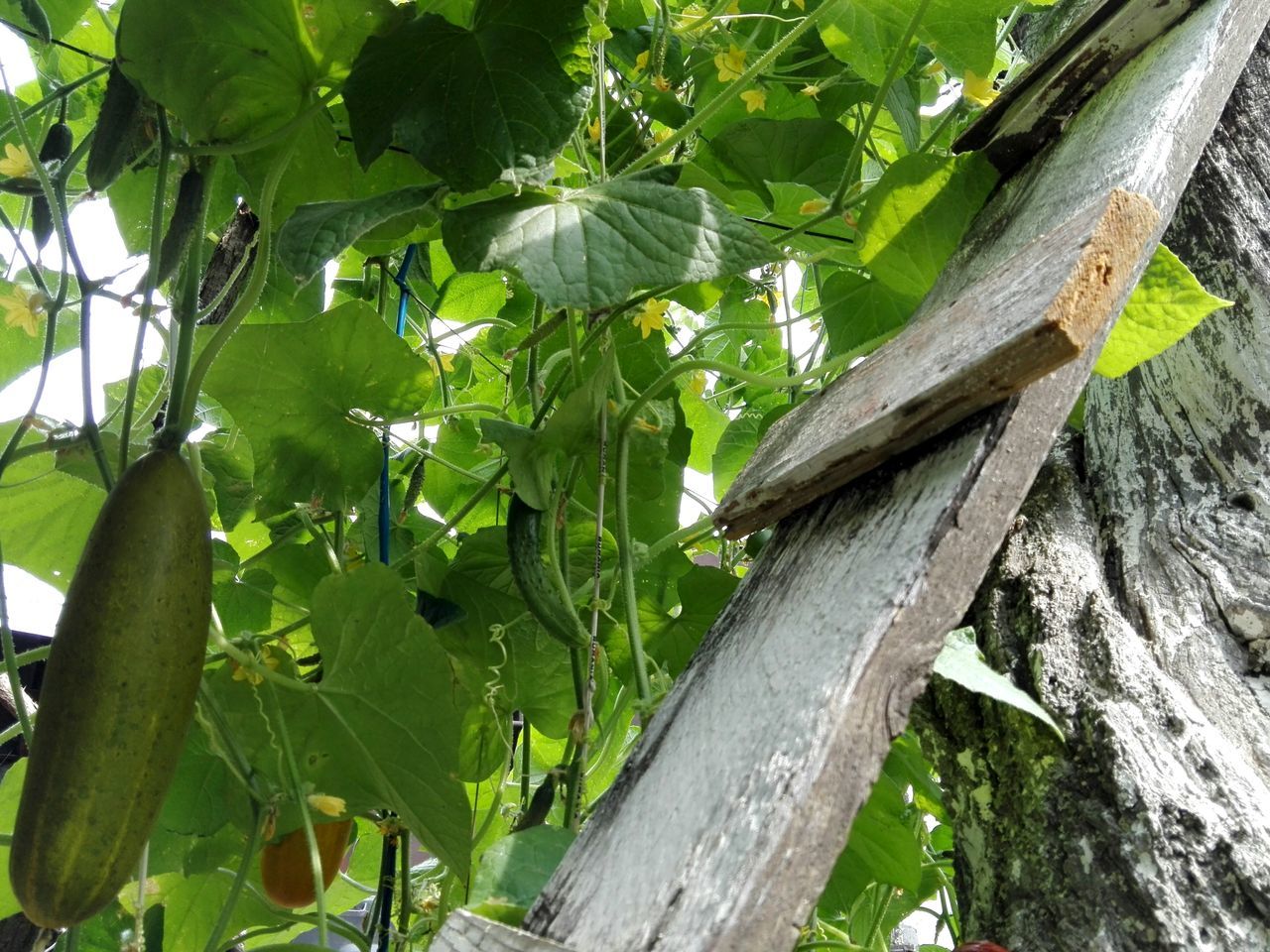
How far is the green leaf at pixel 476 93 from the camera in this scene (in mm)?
604

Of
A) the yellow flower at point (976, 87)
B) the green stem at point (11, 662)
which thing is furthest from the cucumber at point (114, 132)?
the yellow flower at point (976, 87)

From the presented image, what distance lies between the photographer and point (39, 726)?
481 mm

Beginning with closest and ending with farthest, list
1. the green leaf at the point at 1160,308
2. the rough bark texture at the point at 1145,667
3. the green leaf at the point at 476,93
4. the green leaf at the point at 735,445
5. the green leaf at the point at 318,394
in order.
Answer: the rough bark texture at the point at 1145,667 < the green leaf at the point at 1160,308 < the green leaf at the point at 476,93 < the green leaf at the point at 318,394 < the green leaf at the point at 735,445

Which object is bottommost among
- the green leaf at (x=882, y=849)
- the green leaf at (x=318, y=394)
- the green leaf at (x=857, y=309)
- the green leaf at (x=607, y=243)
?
the green leaf at (x=882, y=849)

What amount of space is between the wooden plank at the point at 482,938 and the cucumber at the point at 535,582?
38 cm

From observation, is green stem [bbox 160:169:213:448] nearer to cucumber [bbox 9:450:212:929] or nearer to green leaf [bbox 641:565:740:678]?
cucumber [bbox 9:450:212:929]

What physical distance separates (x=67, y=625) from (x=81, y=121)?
2.36 feet

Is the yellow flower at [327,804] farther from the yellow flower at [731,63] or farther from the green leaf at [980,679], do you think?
the yellow flower at [731,63]

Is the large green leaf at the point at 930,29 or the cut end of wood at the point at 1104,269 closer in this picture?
the cut end of wood at the point at 1104,269

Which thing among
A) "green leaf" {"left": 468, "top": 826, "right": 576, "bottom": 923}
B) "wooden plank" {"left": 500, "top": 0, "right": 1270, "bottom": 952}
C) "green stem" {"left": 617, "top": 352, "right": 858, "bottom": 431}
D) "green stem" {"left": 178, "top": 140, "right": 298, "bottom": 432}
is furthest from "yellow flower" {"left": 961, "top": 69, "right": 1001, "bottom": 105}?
"green leaf" {"left": 468, "top": 826, "right": 576, "bottom": 923}

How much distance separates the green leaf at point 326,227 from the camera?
537 mm

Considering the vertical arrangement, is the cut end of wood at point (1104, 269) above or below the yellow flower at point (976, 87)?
below

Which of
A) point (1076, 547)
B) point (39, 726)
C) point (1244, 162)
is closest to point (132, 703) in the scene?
point (39, 726)

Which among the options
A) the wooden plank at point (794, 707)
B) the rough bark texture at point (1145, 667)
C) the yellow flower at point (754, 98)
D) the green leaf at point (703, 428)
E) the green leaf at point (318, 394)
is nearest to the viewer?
the wooden plank at point (794, 707)
